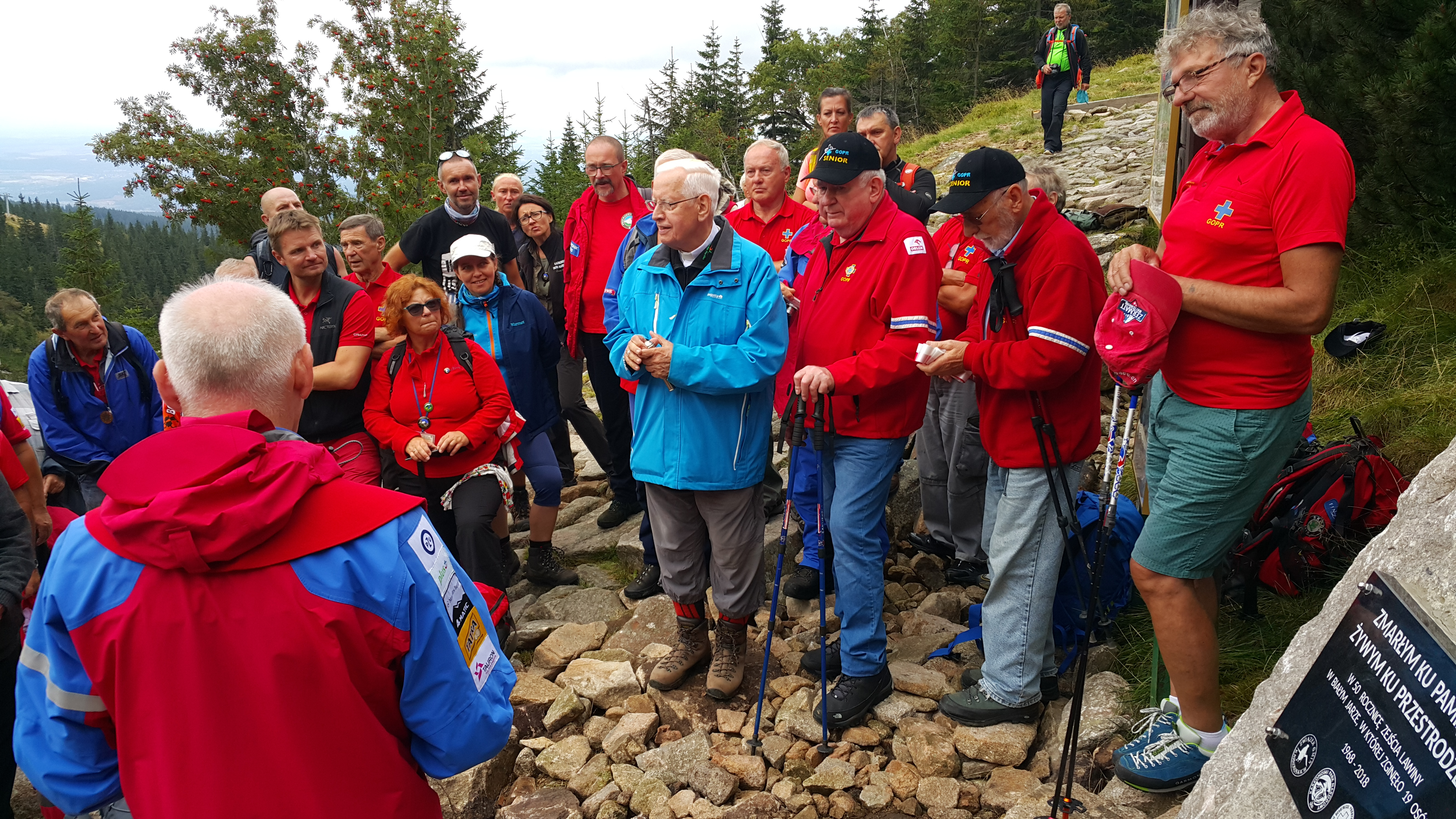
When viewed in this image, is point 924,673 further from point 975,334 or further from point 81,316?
point 81,316

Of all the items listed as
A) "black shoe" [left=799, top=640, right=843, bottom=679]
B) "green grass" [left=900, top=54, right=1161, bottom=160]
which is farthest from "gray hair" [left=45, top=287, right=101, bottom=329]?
"green grass" [left=900, top=54, right=1161, bottom=160]

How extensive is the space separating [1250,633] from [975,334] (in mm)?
1708

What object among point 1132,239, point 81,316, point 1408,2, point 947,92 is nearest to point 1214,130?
point 1408,2

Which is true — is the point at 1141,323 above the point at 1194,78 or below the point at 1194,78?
below

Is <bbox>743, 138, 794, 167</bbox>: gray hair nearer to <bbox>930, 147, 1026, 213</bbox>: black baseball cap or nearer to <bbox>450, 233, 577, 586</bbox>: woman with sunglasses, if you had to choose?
<bbox>450, 233, 577, 586</bbox>: woman with sunglasses

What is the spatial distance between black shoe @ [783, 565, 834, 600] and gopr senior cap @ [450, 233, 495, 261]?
8.56 ft

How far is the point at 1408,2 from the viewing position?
5336 millimetres

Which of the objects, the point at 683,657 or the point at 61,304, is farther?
the point at 61,304

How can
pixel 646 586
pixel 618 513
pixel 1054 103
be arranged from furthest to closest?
pixel 1054 103 → pixel 618 513 → pixel 646 586

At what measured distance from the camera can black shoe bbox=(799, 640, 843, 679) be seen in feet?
14.1

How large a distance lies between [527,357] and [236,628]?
3.93 m

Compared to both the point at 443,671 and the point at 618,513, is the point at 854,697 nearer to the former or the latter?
the point at 443,671

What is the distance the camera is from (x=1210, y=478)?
2.75 meters

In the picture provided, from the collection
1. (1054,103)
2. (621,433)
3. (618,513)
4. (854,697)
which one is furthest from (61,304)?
(1054,103)
